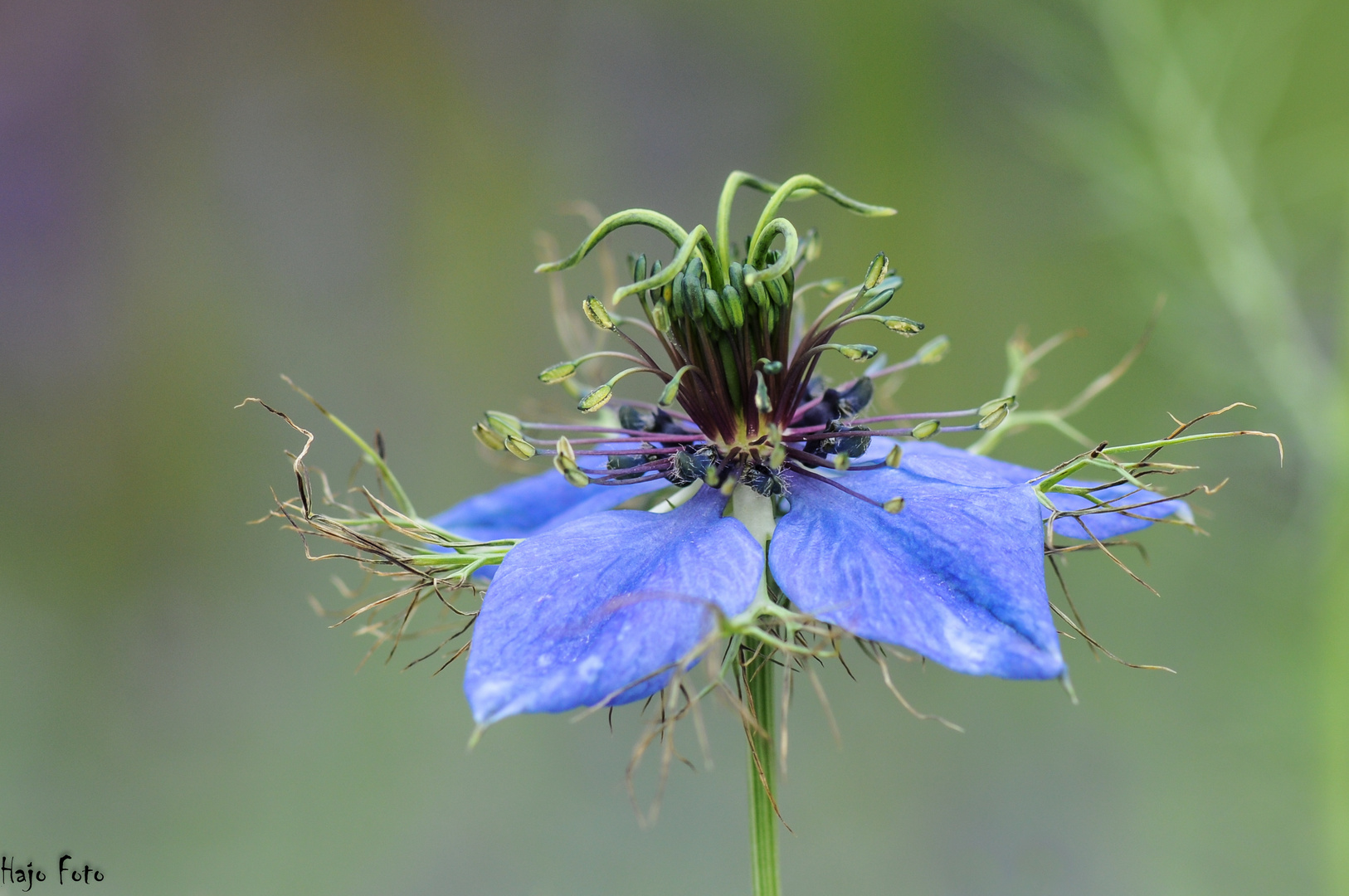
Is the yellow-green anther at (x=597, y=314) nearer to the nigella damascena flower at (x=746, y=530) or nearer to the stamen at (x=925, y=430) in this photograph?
the nigella damascena flower at (x=746, y=530)

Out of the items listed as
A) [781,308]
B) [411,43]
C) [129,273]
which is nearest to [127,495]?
[129,273]

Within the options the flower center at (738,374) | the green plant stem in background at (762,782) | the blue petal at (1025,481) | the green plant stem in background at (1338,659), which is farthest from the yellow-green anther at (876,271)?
the green plant stem in background at (1338,659)

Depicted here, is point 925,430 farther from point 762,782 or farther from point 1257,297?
point 1257,297

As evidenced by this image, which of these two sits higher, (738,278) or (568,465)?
(738,278)

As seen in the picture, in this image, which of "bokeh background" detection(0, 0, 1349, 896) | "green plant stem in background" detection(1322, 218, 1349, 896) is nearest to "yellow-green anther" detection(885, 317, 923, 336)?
"green plant stem in background" detection(1322, 218, 1349, 896)

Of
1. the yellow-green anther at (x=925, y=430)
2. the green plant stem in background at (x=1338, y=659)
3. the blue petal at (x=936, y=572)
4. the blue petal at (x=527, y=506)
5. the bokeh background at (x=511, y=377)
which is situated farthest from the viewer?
the bokeh background at (x=511, y=377)

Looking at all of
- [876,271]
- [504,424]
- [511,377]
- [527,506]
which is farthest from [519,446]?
[511,377]
